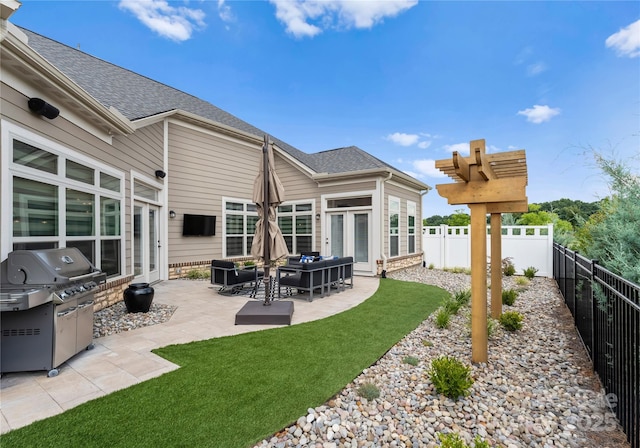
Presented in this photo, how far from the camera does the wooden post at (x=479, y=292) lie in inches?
135

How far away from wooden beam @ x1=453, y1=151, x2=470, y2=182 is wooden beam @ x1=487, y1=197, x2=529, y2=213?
1.89 metres

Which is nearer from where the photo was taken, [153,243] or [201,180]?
[153,243]

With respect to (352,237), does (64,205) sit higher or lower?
higher

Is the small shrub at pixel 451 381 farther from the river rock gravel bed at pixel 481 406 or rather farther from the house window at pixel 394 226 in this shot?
the house window at pixel 394 226

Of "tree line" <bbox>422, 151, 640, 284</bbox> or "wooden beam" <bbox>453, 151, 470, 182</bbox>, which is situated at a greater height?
"wooden beam" <bbox>453, 151, 470, 182</bbox>

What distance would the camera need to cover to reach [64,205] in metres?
Answer: 4.11

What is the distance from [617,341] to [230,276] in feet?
20.5

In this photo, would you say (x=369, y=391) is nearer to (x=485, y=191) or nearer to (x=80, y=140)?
(x=485, y=191)

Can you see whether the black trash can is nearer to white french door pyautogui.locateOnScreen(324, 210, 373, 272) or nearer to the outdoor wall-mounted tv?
the outdoor wall-mounted tv

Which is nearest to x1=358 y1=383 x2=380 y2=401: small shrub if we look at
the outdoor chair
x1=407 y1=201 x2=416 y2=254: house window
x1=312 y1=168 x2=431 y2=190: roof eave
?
the outdoor chair

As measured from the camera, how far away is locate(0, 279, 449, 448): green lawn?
2021mm

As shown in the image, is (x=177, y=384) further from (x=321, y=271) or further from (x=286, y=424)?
(x=321, y=271)

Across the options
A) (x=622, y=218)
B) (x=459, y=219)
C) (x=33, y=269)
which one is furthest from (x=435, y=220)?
(x=33, y=269)

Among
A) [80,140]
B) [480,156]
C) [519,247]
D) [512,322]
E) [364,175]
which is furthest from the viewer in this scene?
[519,247]
